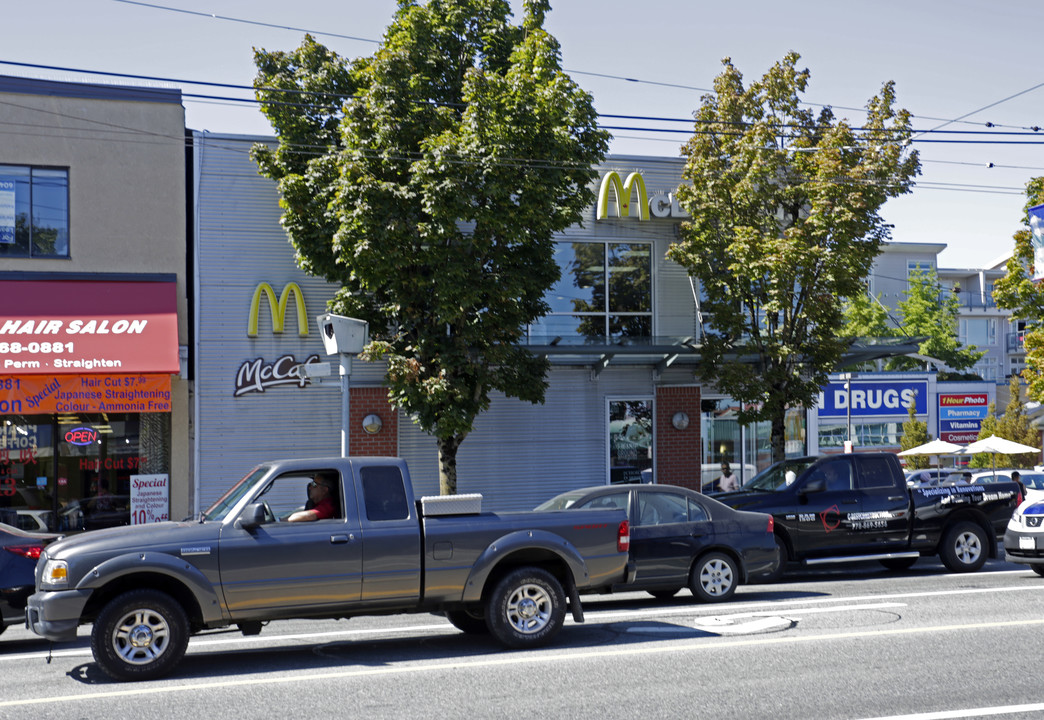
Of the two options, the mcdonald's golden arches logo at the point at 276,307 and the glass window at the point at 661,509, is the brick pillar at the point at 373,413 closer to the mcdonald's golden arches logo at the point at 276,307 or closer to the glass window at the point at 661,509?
the mcdonald's golden arches logo at the point at 276,307

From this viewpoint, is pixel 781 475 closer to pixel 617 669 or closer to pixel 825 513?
pixel 825 513

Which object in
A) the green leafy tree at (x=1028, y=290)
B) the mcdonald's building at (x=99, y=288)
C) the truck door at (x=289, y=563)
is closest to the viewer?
the truck door at (x=289, y=563)

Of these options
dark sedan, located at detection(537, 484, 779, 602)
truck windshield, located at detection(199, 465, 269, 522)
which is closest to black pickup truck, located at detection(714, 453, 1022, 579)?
dark sedan, located at detection(537, 484, 779, 602)

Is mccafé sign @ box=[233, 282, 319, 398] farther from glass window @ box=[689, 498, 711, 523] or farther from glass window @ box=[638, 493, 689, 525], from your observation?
glass window @ box=[689, 498, 711, 523]

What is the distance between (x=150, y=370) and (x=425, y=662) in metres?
10.2

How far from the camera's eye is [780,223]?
2009cm

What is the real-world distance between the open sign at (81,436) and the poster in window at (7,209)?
11.6 ft

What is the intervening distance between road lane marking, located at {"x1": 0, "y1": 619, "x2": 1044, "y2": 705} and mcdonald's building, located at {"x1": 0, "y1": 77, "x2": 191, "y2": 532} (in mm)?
10115

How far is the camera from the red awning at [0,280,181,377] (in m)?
16.9

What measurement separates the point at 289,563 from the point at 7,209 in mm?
12692

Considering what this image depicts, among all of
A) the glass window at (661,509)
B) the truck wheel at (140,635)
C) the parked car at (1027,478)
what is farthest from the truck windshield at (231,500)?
the parked car at (1027,478)

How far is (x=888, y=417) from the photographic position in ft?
119

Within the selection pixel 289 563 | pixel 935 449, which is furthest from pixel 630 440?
pixel 289 563

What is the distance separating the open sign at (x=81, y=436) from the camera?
1833cm
